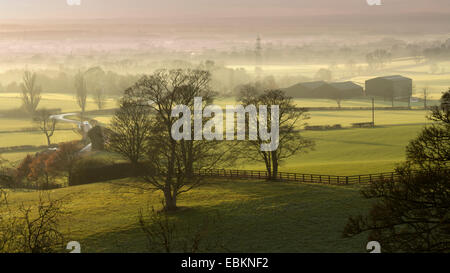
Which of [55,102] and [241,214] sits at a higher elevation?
[55,102]

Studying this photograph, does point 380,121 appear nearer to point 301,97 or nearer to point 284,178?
point 301,97

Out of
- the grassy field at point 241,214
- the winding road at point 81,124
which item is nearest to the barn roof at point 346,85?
the winding road at point 81,124

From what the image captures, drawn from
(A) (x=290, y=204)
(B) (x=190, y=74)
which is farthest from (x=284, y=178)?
(B) (x=190, y=74)

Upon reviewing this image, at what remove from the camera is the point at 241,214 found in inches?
851

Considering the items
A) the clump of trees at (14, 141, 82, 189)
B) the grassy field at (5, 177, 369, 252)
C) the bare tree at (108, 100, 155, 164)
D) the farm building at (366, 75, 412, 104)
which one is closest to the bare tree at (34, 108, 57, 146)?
the clump of trees at (14, 141, 82, 189)

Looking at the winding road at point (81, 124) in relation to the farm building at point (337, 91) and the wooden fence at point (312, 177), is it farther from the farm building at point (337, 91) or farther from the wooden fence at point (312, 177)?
the farm building at point (337, 91)

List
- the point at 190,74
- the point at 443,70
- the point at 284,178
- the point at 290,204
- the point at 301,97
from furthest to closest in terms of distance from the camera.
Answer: the point at 443,70 → the point at 301,97 → the point at 284,178 → the point at 190,74 → the point at 290,204

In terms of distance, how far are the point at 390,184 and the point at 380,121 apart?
47.9 meters

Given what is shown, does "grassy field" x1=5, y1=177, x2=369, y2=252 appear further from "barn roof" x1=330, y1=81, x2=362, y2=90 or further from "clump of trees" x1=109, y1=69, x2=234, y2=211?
"barn roof" x1=330, y1=81, x2=362, y2=90

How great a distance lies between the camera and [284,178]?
3034 cm

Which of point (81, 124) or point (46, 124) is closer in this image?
point (81, 124)

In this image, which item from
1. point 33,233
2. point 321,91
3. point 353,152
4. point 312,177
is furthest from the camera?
point 321,91

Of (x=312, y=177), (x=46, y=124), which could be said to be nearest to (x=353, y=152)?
(x=312, y=177)

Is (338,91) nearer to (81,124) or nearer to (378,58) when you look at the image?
(378,58)
